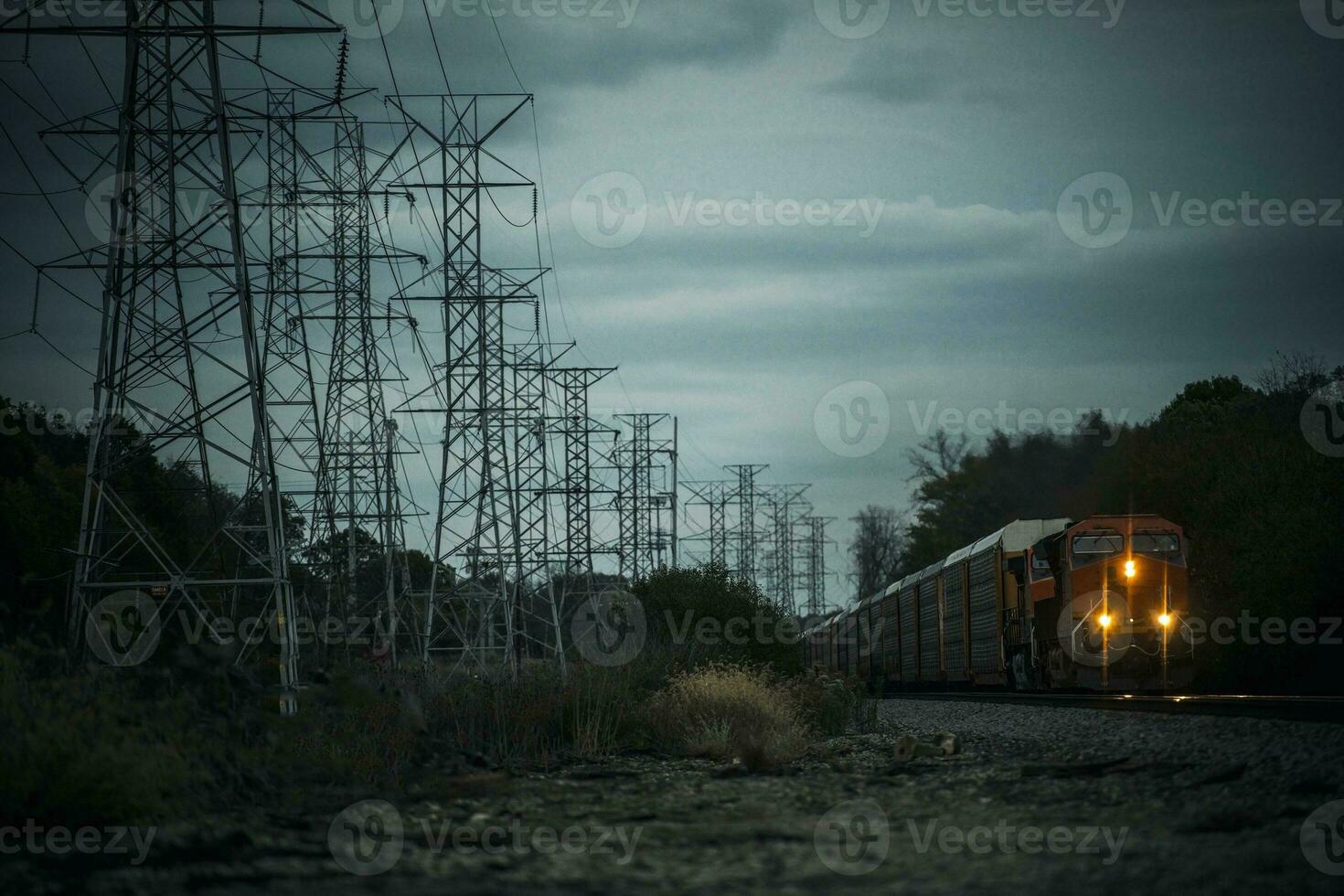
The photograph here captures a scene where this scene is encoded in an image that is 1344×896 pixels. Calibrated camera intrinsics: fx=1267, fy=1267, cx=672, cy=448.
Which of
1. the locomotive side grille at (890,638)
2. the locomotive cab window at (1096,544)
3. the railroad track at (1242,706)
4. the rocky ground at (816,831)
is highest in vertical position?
the locomotive cab window at (1096,544)

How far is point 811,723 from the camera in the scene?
21375mm

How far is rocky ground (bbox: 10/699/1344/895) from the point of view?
7.17 metres

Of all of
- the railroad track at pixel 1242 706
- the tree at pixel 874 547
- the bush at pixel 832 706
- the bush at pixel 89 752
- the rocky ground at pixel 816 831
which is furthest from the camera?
the tree at pixel 874 547

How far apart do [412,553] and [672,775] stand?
79615 mm

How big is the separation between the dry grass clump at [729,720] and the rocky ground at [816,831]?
1290 mm

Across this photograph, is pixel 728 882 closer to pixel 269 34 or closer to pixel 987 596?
pixel 269 34

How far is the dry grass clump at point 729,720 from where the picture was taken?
15.6 m

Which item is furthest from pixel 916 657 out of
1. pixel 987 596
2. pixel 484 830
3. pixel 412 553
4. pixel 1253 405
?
pixel 412 553

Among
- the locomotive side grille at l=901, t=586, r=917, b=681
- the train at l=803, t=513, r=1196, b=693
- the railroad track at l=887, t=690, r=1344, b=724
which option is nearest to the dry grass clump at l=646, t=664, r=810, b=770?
the railroad track at l=887, t=690, r=1344, b=724

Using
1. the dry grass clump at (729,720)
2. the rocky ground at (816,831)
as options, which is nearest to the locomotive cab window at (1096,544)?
the dry grass clump at (729,720)

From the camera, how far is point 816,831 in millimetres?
9039

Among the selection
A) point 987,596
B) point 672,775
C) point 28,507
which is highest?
point 28,507

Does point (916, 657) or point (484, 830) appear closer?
point (484, 830)

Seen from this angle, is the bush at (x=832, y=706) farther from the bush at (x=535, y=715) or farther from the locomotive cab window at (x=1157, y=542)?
the locomotive cab window at (x=1157, y=542)
